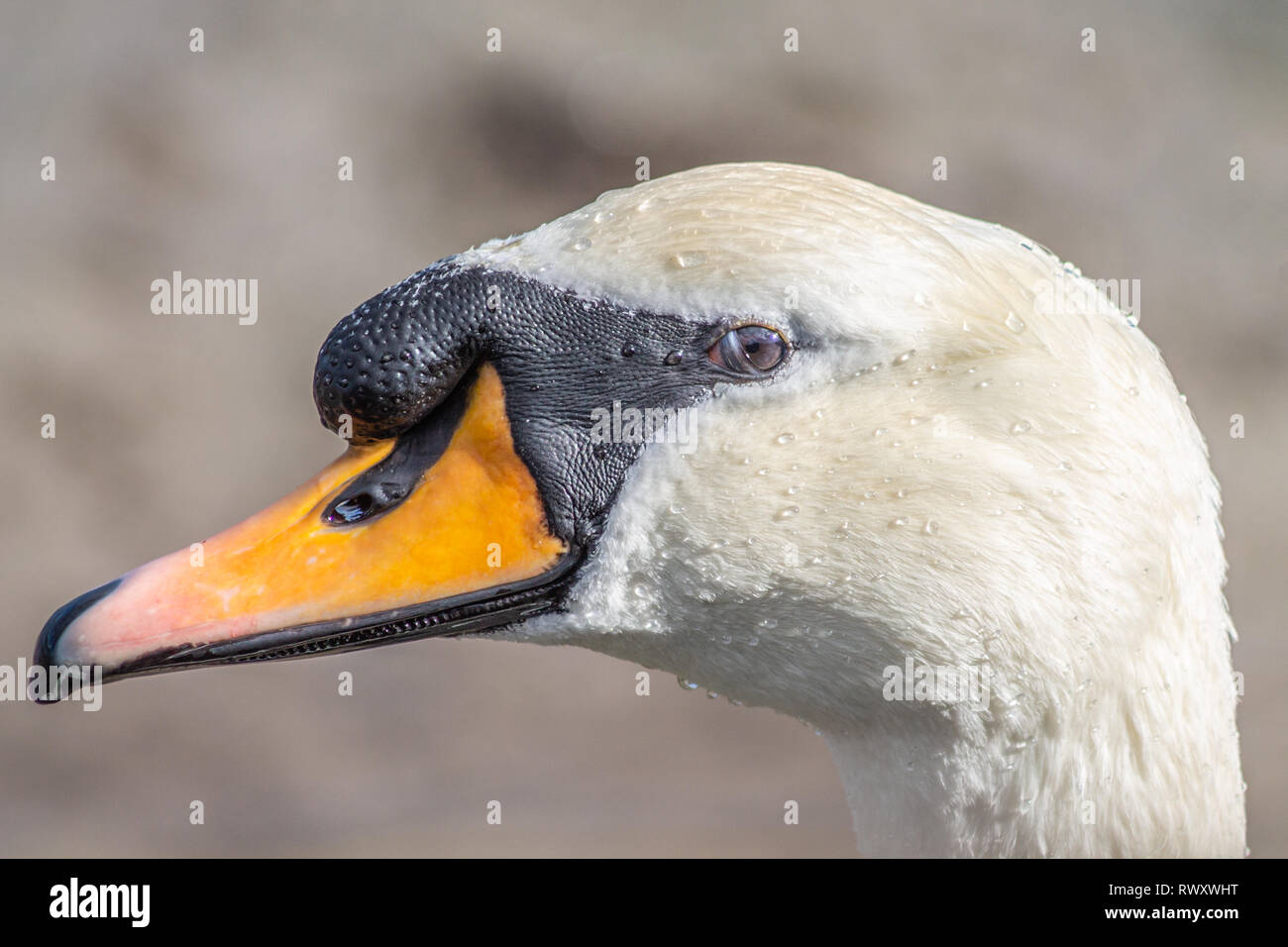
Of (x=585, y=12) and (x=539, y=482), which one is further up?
(x=585, y=12)

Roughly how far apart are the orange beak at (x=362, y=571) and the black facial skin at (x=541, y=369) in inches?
1.5

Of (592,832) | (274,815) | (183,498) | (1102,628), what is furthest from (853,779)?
(183,498)

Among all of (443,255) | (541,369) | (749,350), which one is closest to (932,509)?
(749,350)

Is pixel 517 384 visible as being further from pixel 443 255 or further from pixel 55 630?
pixel 443 255

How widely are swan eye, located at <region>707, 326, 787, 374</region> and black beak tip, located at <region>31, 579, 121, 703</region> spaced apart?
3.30 ft

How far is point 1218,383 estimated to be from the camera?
26.0 ft

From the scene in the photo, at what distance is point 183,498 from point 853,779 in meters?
5.58

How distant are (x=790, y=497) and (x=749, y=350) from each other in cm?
24

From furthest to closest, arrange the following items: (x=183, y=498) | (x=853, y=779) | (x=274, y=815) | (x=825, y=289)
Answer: (x=183, y=498) < (x=274, y=815) < (x=853, y=779) < (x=825, y=289)

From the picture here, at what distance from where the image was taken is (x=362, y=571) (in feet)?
6.75

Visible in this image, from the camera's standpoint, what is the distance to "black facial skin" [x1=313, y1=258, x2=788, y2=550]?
2074 mm

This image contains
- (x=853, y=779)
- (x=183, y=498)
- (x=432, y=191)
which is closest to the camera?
(x=853, y=779)

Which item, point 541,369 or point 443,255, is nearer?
point 541,369

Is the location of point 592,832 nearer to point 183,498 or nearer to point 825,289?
point 183,498
